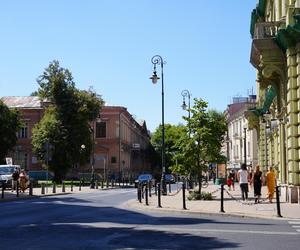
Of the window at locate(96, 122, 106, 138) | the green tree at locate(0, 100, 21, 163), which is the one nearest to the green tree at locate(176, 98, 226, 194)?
the green tree at locate(0, 100, 21, 163)

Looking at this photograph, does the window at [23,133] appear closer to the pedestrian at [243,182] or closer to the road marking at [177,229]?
the pedestrian at [243,182]

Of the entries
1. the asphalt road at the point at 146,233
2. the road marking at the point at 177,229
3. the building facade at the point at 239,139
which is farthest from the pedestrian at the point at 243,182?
the building facade at the point at 239,139

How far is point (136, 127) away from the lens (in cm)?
12481

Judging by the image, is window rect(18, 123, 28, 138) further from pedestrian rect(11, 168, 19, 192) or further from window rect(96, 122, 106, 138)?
pedestrian rect(11, 168, 19, 192)

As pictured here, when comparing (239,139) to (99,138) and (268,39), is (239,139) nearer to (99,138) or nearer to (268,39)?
(99,138)

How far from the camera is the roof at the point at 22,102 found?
315ft

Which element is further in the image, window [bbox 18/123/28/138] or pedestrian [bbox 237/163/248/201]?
window [bbox 18/123/28/138]

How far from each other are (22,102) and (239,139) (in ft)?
121

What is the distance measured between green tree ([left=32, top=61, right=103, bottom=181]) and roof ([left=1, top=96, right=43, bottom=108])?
24.1 m

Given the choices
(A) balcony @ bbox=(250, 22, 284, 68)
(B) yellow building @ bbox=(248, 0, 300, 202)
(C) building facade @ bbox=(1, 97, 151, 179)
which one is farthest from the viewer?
(C) building facade @ bbox=(1, 97, 151, 179)

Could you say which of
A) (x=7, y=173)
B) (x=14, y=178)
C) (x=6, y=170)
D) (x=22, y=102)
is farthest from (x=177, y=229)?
(x=22, y=102)

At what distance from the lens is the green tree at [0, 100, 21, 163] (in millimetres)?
74812

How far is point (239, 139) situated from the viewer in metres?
93.9

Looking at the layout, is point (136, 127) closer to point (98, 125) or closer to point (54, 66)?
point (98, 125)
